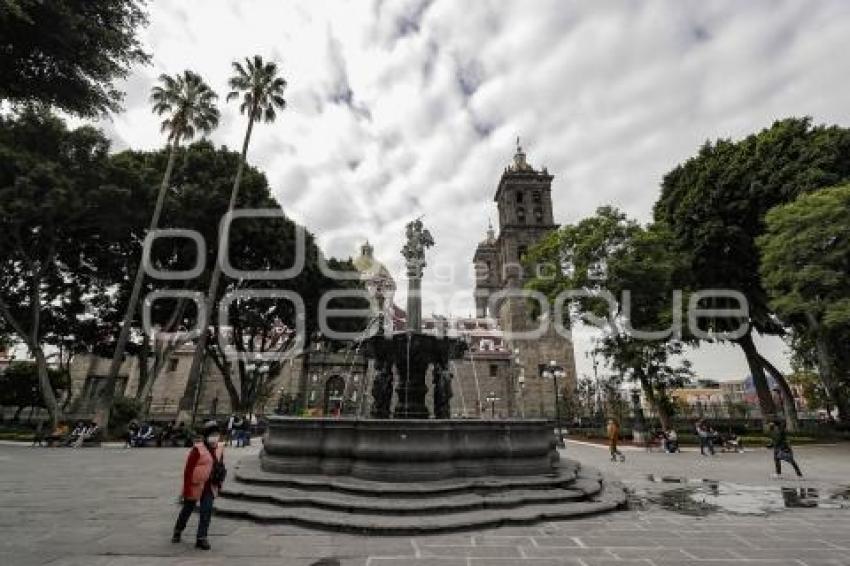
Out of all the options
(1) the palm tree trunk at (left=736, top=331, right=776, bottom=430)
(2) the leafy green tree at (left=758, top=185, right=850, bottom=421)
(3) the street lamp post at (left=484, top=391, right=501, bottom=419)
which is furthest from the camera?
(3) the street lamp post at (left=484, top=391, right=501, bottom=419)

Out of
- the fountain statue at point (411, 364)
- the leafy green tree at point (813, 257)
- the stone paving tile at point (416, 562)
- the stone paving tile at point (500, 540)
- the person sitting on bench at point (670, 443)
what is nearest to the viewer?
the stone paving tile at point (416, 562)

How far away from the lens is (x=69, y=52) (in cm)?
725

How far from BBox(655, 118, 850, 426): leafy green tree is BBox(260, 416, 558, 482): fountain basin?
23301mm

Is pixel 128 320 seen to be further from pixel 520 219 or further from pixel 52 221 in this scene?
pixel 520 219

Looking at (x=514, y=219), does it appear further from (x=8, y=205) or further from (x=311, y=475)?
(x=311, y=475)

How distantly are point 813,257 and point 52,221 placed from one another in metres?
33.9

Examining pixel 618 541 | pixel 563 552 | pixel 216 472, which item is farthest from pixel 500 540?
pixel 216 472

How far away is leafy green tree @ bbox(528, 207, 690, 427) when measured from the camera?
25.2m

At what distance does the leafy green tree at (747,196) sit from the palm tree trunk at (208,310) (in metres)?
25.8

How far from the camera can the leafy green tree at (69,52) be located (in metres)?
6.83

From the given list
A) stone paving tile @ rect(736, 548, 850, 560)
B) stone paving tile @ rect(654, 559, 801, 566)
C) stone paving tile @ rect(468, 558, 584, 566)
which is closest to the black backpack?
stone paving tile @ rect(468, 558, 584, 566)

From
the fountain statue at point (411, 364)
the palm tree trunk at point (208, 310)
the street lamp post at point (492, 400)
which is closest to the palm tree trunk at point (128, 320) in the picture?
the palm tree trunk at point (208, 310)

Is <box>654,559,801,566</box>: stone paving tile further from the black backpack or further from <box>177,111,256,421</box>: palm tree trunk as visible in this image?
<box>177,111,256,421</box>: palm tree trunk

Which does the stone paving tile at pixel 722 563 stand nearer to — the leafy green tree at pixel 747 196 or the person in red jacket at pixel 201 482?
the person in red jacket at pixel 201 482
